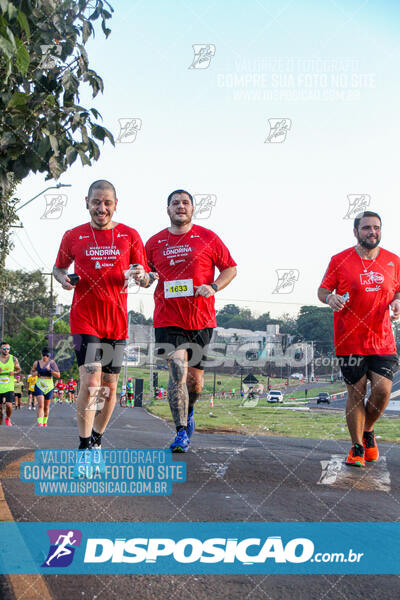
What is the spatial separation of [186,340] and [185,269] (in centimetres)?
68

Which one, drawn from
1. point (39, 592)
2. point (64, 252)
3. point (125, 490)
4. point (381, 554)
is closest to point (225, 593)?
point (39, 592)

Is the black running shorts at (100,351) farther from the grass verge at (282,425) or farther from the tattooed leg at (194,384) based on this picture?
the grass verge at (282,425)

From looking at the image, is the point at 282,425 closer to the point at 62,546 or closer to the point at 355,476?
the point at 355,476

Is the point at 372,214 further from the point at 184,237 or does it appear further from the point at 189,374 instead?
the point at 189,374

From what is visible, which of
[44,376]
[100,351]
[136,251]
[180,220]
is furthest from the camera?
[44,376]

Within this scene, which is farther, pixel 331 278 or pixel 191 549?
pixel 331 278

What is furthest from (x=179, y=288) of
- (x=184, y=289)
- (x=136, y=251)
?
(x=136, y=251)

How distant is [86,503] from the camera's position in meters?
3.42

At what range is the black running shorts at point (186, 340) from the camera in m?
6.21

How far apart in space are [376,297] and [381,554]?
134 inches

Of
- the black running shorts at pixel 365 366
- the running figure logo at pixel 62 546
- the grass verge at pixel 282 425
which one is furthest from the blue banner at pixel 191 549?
the grass verge at pixel 282 425

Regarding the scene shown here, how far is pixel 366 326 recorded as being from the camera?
5.88 m

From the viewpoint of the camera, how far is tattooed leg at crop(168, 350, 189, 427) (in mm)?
6004

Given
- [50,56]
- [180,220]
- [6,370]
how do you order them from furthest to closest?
[6,370] < [180,220] < [50,56]
